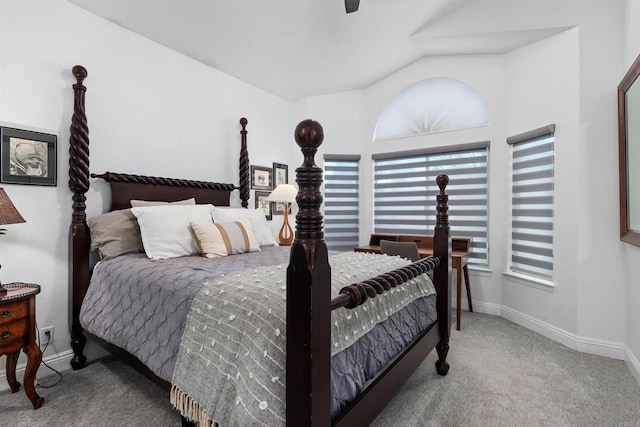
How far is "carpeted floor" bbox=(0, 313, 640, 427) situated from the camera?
169cm

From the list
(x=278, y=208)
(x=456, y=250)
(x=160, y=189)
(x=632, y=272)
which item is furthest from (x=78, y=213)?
(x=632, y=272)

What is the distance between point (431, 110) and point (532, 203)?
1549mm

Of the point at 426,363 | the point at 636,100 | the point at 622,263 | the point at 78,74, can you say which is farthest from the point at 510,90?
the point at 78,74

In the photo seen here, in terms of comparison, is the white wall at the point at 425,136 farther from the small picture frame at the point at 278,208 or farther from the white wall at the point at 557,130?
the small picture frame at the point at 278,208

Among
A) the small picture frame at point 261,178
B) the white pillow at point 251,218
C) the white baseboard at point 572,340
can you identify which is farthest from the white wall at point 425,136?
the white pillow at point 251,218

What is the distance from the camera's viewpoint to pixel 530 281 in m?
3.01

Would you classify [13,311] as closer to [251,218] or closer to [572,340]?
[251,218]

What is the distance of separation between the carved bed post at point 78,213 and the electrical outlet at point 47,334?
12 centimetres

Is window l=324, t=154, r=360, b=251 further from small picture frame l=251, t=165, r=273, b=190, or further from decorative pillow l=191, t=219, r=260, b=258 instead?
decorative pillow l=191, t=219, r=260, b=258

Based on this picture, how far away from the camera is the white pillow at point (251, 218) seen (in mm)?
2758

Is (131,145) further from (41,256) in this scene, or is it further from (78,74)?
(41,256)

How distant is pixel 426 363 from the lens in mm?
2318

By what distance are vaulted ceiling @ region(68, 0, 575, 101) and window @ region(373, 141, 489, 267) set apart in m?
1.10

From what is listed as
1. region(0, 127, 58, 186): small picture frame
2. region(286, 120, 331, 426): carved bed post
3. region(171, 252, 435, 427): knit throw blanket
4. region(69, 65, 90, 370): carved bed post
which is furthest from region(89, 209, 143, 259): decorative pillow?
region(286, 120, 331, 426): carved bed post
